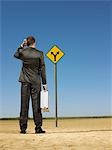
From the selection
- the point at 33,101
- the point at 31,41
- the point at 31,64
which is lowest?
the point at 33,101

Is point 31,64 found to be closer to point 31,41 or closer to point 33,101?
point 31,41

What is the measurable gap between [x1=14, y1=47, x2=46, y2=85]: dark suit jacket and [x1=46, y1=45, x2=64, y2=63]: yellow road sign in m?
3.80

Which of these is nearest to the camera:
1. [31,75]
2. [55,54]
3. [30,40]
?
[30,40]

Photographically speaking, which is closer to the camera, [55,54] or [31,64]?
[31,64]

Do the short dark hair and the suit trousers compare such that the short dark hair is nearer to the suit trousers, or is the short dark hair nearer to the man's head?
the man's head

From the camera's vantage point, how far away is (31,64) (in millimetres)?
11656

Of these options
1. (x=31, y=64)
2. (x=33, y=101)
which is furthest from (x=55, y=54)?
(x=33, y=101)

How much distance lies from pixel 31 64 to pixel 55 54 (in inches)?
155

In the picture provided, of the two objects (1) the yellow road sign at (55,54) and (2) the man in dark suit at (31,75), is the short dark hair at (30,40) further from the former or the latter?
(1) the yellow road sign at (55,54)

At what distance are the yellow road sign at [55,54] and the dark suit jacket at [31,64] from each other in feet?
12.5

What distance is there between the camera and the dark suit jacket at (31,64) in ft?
38.2

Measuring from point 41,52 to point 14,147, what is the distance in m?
3.47

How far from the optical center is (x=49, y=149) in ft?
28.1

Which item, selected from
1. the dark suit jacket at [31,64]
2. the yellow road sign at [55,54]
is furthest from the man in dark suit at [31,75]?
the yellow road sign at [55,54]
